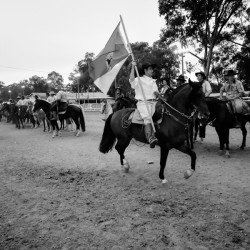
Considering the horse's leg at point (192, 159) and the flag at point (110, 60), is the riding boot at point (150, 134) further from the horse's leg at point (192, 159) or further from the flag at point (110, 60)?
the flag at point (110, 60)

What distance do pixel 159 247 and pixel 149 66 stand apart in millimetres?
3662

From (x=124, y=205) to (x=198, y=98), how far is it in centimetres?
272

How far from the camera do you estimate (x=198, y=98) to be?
4.52 meters

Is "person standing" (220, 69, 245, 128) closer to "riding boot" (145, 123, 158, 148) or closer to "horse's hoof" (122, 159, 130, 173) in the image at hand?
"riding boot" (145, 123, 158, 148)

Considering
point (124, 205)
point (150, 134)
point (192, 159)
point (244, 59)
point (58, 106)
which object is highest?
point (244, 59)

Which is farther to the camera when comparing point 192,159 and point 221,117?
point 221,117

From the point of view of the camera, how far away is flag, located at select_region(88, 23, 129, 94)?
5195mm

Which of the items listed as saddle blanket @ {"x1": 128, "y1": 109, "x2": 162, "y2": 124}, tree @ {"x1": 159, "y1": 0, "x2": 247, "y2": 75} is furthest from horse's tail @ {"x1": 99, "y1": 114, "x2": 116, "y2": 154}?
tree @ {"x1": 159, "y1": 0, "x2": 247, "y2": 75}

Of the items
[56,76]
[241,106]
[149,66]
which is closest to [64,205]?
[149,66]

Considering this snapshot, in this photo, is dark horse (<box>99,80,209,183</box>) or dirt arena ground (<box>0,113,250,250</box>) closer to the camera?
dirt arena ground (<box>0,113,250,250</box>)

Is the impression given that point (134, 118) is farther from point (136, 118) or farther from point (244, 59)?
point (244, 59)

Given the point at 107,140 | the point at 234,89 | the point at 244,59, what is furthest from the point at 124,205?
the point at 244,59

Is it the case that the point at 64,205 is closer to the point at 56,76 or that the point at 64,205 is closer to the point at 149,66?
the point at 149,66

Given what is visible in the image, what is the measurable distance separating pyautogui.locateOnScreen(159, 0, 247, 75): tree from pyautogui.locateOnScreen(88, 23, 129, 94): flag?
Answer: 16.8 metres
